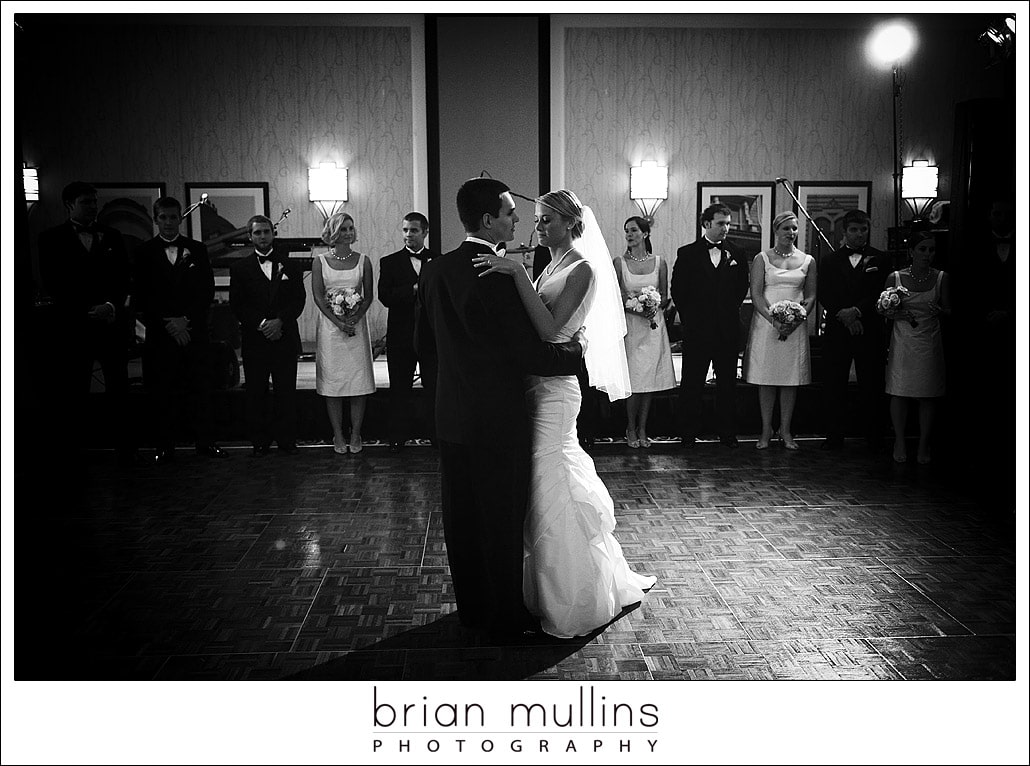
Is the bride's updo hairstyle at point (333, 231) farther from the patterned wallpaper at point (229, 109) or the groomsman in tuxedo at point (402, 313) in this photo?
the patterned wallpaper at point (229, 109)

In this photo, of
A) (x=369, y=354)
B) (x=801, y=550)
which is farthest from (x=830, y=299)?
(x=369, y=354)

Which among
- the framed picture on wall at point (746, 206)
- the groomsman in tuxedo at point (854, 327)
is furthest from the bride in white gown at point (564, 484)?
the framed picture on wall at point (746, 206)

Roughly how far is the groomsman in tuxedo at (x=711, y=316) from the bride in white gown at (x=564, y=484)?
3.44 meters

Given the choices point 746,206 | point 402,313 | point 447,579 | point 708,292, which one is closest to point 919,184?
point 746,206

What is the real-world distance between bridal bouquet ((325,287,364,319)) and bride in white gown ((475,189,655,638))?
3.32 m

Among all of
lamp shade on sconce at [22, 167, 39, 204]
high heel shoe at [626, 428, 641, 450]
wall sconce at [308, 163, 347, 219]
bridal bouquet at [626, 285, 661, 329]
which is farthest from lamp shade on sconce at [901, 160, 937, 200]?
lamp shade on sconce at [22, 167, 39, 204]

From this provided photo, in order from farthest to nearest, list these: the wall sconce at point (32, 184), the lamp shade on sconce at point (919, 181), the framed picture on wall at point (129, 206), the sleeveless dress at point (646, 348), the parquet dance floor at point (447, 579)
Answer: the lamp shade on sconce at point (919, 181)
the framed picture on wall at point (129, 206)
the wall sconce at point (32, 184)
the sleeveless dress at point (646, 348)
the parquet dance floor at point (447, 579)

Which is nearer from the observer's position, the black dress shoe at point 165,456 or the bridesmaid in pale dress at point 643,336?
the black dress shoe at point 165,456

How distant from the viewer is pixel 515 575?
313 cm

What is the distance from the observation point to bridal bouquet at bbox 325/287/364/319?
251 inches

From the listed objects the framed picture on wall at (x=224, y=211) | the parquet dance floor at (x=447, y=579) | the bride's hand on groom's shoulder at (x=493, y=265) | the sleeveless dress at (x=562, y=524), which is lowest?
the parquet dance floor at (x=447, y=579)

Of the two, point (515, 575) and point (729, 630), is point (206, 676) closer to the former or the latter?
point (515, 575)

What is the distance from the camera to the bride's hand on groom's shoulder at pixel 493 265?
9.37 feet

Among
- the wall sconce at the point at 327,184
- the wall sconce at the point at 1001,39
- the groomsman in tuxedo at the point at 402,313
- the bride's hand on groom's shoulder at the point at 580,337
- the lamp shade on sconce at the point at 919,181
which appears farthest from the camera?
the lamp shade on sconce at the point at 919,181
